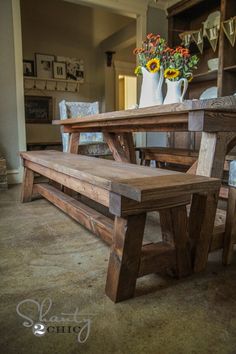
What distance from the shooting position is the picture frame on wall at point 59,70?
5270mm

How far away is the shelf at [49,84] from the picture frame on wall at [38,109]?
181 mm

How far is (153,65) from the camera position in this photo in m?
1.67

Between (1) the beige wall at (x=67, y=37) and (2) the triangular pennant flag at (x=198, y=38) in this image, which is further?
(1) the beige wall at (x=67, y=37)

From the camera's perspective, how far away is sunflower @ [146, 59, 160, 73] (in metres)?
1.65

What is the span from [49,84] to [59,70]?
0.33 metres

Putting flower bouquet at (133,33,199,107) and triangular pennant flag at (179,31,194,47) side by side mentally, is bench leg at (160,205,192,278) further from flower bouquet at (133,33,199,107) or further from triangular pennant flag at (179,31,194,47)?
triangular pennant flag at (179,31,194,47)

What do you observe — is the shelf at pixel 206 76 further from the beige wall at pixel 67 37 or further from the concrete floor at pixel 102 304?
the concrete floor at pixel 102 304

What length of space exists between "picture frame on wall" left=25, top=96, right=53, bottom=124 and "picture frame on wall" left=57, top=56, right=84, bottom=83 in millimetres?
619

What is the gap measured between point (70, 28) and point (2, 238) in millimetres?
4914

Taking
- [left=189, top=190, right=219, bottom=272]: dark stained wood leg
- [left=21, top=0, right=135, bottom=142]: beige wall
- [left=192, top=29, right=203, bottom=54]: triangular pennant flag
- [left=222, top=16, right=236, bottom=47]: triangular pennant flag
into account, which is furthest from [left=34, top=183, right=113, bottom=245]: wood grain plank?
[left=21, top=0, right=135, bottom=142]: beige wall

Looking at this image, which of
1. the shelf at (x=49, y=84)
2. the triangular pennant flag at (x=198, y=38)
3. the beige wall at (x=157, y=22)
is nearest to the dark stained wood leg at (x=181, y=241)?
the triangular pennant flag at (x=198, y=38)

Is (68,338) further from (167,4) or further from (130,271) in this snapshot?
(167,4)

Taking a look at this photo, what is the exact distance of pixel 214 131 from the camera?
1.16 meters

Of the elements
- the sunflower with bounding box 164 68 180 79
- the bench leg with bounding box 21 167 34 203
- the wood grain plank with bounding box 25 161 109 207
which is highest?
the sunflower with bounding box 164 68 180 79
